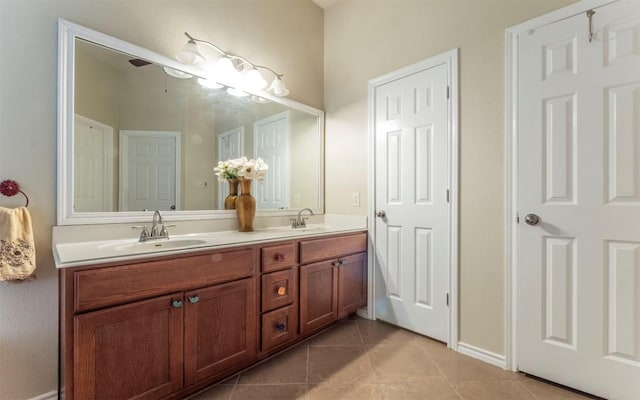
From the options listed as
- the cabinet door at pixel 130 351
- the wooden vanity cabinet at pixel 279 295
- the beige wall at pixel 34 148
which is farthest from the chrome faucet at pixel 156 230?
the wooden vanity cabinet at pixel 279 295

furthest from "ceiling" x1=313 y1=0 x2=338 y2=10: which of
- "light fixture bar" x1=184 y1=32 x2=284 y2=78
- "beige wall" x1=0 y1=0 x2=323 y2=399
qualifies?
"beige wall" x1=0 y1=0 x2=323 y2=399

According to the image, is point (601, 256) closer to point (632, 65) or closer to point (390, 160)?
point (632, 65)

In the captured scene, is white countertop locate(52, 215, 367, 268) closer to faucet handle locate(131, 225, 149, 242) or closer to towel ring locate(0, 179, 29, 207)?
faucet handle locate(131, 225, 149, 242)

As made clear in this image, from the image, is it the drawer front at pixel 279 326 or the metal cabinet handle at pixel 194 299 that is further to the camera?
the drawer front at pixel 279 326

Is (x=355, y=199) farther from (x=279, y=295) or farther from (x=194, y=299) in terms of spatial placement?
(x=194, y=299)

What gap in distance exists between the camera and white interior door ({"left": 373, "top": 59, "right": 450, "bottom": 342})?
202cm

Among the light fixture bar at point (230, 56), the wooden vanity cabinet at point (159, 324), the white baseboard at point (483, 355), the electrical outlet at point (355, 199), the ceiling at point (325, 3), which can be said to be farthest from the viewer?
the ceiling at point (325, 3)

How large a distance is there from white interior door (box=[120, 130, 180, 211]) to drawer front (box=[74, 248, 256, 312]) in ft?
1.98

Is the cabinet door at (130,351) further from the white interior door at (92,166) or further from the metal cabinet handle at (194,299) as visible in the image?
the white interior door at (92,166)

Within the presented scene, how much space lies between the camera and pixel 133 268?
1.21m

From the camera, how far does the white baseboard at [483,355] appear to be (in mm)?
1736

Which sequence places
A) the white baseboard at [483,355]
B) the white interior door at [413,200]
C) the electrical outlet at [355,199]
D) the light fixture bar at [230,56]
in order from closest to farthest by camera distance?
Answer: the white baseboard at [483,355], the light fixture bar at [230,56], the white interior door at [413,200], the electrical outlet at [355,199]

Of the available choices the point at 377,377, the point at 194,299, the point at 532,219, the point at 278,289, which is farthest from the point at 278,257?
the point at 532,219

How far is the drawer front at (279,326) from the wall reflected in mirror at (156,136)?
87cm
